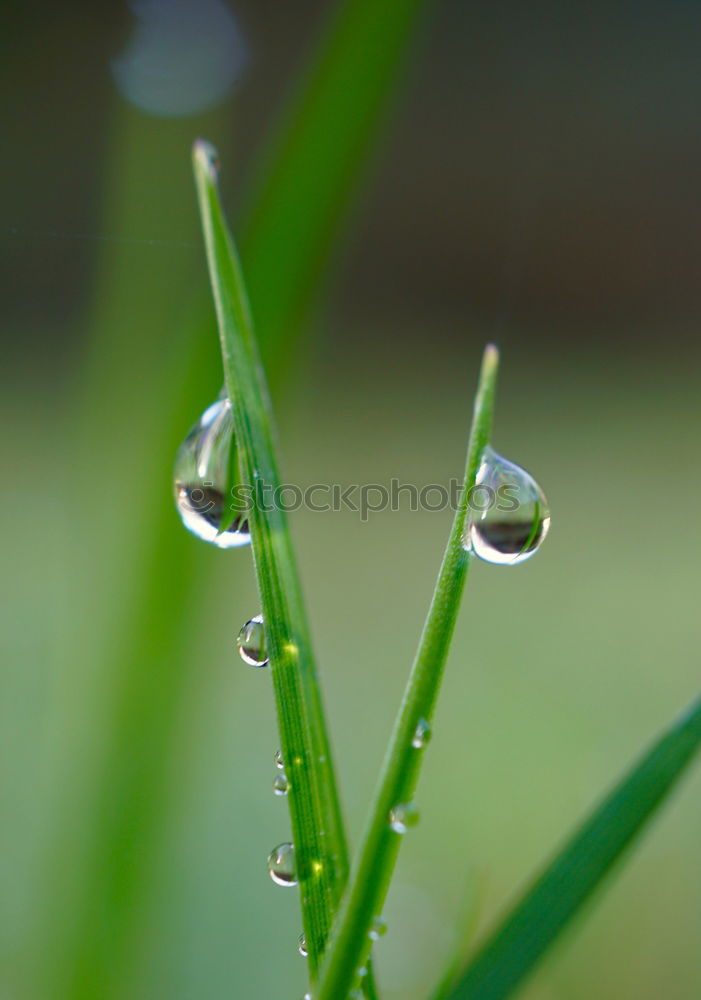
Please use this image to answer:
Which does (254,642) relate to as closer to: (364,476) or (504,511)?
(504,511)

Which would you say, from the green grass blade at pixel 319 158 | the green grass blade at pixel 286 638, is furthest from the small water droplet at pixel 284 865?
the green grass blade at pixel 319 158

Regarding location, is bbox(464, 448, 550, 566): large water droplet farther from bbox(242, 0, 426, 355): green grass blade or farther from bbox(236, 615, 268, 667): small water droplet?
bbox(242, 0, 426, 355): green grass blade

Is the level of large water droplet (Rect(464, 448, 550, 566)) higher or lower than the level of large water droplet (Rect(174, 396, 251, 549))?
higher

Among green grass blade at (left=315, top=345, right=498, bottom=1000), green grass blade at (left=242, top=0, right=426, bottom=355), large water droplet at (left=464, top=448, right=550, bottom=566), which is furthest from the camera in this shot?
green grass blade at (left=242, top=0, right=426, bottom=355)

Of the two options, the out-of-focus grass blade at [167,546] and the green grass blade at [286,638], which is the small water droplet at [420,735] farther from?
the out-of-focus grass blade at [167,546]

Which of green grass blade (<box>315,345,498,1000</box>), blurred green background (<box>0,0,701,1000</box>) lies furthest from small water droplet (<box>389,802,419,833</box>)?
blurred green background (<box>0,0,701,1000</box>)

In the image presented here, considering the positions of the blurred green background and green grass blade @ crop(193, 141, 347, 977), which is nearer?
green grass blade @ crop(193, 141, 347, 977)

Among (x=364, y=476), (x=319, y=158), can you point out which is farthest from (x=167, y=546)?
(x=364, y=476)
